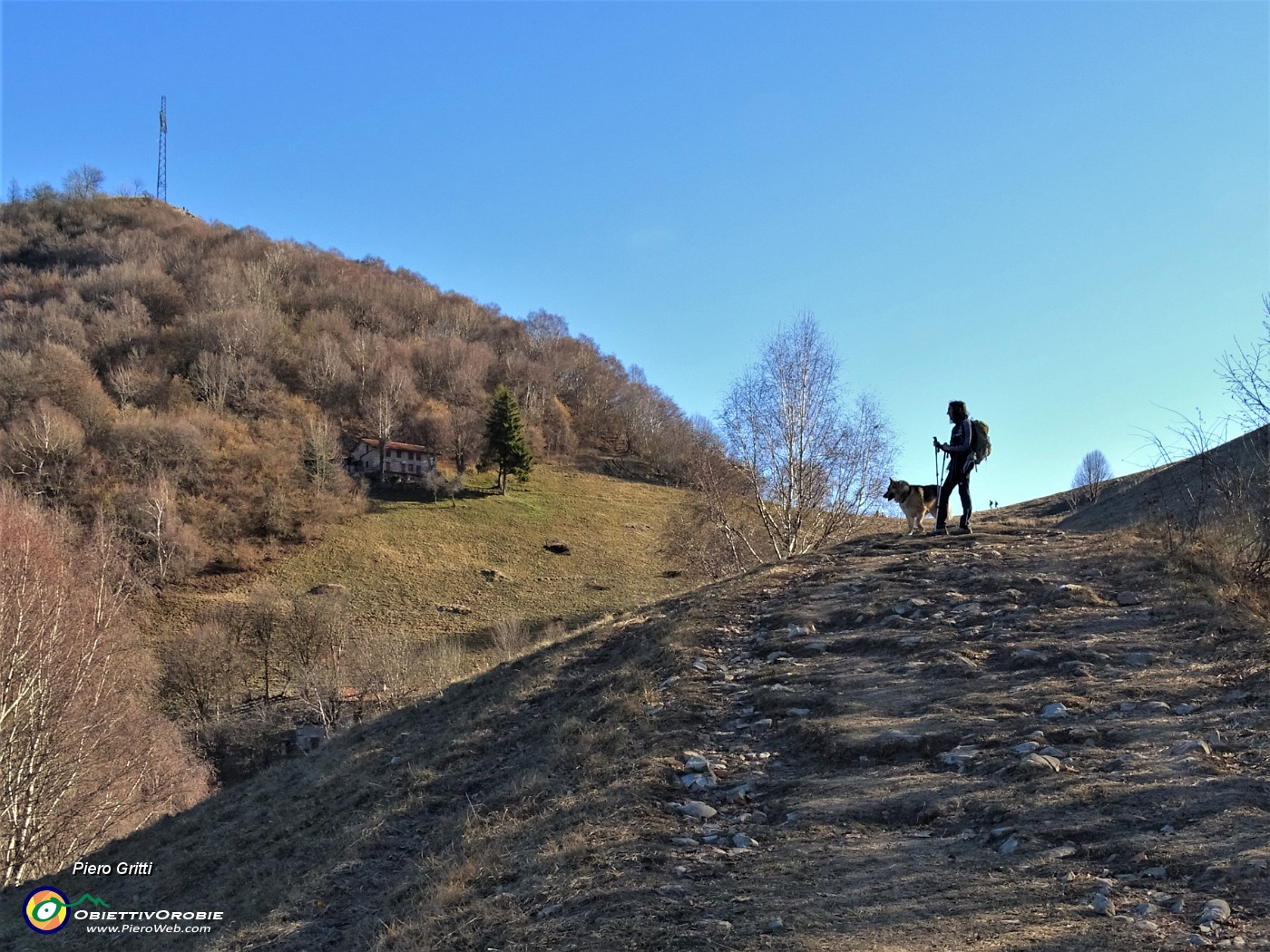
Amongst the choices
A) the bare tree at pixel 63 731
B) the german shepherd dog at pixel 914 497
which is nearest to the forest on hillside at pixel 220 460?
the bare tree at pixel 63 731

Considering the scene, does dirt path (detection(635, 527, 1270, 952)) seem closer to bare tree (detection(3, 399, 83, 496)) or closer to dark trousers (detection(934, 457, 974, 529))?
dark trousers (detection(934, 457, 974, 529))

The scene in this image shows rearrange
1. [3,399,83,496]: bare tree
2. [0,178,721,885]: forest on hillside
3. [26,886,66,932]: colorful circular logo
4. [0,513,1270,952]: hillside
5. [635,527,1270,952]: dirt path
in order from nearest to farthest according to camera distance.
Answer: [635,527,1270,952]: dirt path < [0,513,1270,952]: hillside < [26,886,66,932]: colorful circular logo < [0,178,721,885]: forest on hillside < [3,399,83,496]: bare tree

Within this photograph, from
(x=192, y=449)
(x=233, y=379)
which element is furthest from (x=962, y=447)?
(x=233, y=379)

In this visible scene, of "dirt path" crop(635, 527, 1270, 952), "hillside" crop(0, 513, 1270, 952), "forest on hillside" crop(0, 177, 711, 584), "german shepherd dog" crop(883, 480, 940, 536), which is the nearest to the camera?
"dirt path" crop(635, 527, 1270, 952)

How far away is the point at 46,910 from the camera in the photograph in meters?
8.87

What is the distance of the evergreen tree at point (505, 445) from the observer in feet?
236

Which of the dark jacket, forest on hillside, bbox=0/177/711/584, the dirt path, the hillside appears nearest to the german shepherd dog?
the dark jacket

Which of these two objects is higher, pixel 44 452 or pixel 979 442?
pixel 44 452

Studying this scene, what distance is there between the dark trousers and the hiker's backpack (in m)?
0.21

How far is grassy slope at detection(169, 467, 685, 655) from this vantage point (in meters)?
49.4

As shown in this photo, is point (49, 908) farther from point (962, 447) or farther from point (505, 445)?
point (505, 445)

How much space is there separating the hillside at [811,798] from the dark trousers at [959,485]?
215 cm

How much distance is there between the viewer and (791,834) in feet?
18.1

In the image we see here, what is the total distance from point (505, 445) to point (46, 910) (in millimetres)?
63457
